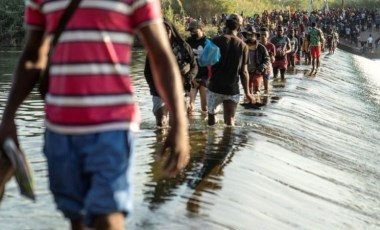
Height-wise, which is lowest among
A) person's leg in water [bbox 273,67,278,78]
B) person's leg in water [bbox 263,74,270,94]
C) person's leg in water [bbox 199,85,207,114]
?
person's leg in water [bbox 273,67,278,78]

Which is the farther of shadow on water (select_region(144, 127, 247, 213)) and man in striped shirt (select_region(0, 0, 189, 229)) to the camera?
shadow on water (select_region(144, 127, 247, 213))

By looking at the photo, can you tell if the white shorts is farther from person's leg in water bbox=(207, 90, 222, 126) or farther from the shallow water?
the shallow water

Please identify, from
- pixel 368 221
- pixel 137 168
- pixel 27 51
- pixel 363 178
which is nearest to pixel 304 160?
pixel 363 178

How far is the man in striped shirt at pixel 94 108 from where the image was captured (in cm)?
303

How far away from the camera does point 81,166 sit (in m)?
3.13

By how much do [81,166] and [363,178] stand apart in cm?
821

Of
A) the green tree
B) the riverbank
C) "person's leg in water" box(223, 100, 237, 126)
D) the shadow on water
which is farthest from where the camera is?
the riverbank

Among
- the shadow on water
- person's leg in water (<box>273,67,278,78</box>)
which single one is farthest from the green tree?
the shadow on water

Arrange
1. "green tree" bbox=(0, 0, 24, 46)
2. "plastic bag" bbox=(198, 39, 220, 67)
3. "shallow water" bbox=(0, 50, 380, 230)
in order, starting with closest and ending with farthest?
"shallow water" bbox=(0, 50, 380, 230) → "plastic bag" bbox=(198, 39, 220, 67) → "green tree" bbox=(0, 0, 24, 46)

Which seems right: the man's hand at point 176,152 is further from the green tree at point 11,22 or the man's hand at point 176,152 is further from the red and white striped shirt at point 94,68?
the green tree at point 11,22

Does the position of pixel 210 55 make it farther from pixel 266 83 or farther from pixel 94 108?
pixel 94 108

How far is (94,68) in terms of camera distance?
9.93 feet

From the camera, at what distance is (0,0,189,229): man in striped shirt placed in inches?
119

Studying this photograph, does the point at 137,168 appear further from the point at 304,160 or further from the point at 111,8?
the point at 111,8
